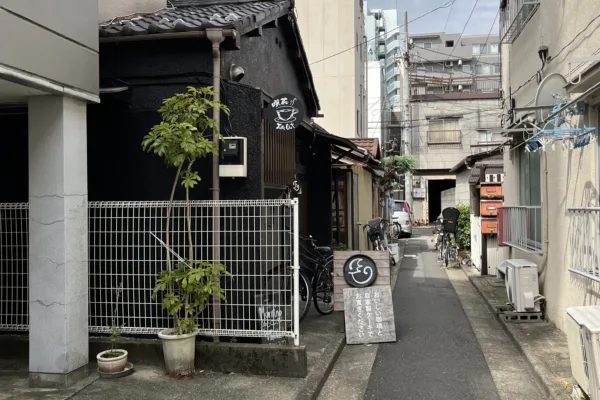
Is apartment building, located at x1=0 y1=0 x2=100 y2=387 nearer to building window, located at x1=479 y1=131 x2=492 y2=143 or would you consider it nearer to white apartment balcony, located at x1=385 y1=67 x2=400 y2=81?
building window, located at x1=479 y1=131 x2=492 y2=143

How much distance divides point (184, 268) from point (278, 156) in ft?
8.68

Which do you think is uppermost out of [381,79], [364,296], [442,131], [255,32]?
[381,79]

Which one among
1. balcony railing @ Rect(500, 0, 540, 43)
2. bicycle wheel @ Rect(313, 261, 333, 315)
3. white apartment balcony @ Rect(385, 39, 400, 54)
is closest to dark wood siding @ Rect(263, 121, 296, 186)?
bicycle wheel @ Rect(313, 261, 333, 315)

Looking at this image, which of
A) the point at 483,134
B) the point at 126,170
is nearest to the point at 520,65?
the point at 126,170

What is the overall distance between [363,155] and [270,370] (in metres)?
7.21

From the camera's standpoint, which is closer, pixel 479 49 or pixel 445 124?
pixel 445 124

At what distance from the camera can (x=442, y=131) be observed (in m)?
32.5

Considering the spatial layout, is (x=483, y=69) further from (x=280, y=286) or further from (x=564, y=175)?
(x=280, y=286)

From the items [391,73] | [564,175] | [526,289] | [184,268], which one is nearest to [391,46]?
[391,73]

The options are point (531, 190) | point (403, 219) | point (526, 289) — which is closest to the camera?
point (526, 289)

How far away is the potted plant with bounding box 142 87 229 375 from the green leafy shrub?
41.5 ft

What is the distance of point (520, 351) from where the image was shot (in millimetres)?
6621

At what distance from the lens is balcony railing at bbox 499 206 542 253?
A: 29.1ft

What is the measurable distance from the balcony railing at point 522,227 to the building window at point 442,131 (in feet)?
74.0
